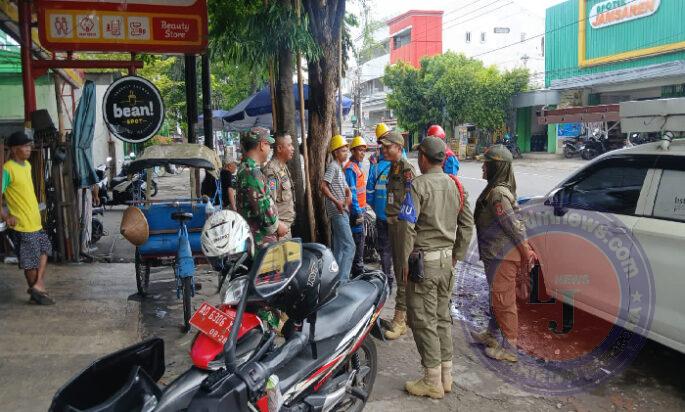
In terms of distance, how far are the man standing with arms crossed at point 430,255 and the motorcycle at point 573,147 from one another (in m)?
26.0

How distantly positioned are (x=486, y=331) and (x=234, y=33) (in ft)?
17.3

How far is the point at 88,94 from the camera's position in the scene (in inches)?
315

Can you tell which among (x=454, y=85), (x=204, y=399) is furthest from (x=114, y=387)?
(x=454, y=85)

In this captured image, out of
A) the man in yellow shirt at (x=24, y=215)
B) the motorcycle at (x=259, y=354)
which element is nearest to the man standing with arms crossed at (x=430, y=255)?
the motorcycle at (x=259, y=354)

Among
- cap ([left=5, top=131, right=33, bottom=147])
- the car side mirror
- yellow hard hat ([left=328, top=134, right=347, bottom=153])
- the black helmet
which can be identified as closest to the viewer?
the black helmet

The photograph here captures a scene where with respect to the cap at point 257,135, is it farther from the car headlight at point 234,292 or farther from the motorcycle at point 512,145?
the motorcycle at point 512,145

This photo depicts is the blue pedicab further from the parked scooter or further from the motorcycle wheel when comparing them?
the parked scooter

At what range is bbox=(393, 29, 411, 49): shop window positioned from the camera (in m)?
50.1

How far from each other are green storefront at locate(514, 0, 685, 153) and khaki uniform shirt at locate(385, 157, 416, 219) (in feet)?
54.9

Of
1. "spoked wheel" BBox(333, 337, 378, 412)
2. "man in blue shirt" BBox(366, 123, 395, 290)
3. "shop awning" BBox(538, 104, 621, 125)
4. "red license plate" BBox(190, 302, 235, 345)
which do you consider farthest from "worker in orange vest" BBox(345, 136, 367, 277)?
"shop awning" BBox(538, 104, 621, 125)

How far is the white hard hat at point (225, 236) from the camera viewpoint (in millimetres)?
3346

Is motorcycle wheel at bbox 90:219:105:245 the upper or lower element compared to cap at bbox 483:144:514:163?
lower

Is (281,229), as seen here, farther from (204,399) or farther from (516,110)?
(516,110)

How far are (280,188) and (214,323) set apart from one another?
2849 mm
